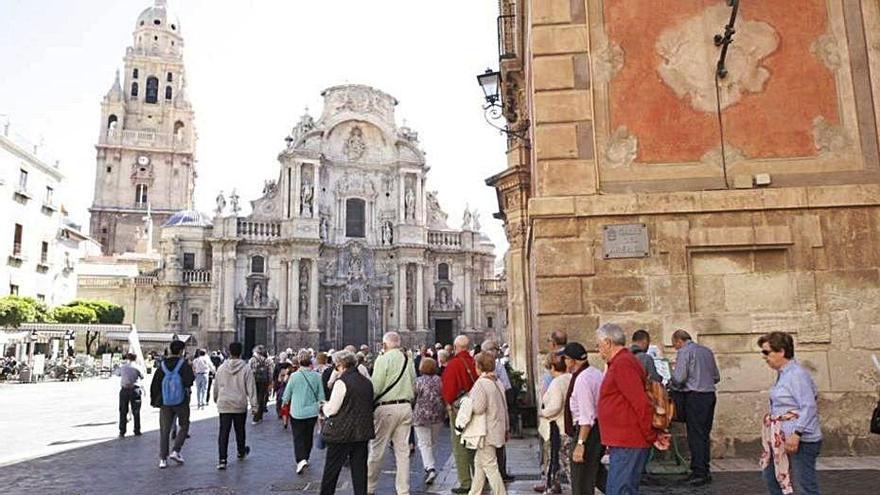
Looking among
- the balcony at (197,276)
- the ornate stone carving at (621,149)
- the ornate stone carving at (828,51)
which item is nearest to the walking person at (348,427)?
the ornate stone carving at (621,149)

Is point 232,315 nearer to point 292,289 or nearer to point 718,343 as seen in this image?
point 292,289

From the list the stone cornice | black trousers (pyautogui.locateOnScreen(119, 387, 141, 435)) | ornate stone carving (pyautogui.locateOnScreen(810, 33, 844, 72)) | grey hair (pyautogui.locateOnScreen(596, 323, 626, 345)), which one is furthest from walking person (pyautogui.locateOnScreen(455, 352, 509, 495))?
black trousers (pyautogui.locateOnScreen(119, 387, 141, 435))

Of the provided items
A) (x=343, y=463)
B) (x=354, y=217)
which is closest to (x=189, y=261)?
(x=354, y=217)

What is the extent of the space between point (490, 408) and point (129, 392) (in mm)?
8911

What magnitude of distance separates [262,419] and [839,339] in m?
12.2

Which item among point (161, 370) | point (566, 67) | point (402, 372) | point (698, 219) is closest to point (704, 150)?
point (698, 219)

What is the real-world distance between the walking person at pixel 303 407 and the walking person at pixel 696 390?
185 inches

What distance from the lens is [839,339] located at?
26.4 feet

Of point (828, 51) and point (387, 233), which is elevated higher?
point (387, 233)

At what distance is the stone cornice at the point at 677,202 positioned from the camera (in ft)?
27.1

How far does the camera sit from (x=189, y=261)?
146 feet

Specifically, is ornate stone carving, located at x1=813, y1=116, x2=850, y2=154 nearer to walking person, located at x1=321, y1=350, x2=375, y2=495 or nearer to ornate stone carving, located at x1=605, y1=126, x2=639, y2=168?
ornate stone carving, located at x1=605, y1=126, x2=639, y2=168

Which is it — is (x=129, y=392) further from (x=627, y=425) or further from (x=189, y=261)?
(x=189, y=261)

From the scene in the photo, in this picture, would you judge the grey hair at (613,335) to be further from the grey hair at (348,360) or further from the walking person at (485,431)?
the grey hair at (348,360)
